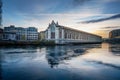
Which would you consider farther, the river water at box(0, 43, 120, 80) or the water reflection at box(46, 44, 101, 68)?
the water reflection at box(46, 44, 101, 68)

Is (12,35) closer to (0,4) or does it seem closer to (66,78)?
(0,4)

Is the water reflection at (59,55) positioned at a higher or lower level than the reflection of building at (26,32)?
lower

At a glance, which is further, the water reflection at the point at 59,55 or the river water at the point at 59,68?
the water reflection at the point at 59,55

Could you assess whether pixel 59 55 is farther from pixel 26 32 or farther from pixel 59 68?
pixel 26 32

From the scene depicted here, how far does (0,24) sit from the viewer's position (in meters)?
62.1

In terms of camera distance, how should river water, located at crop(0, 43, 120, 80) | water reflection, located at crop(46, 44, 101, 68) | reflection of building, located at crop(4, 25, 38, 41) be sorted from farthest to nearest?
reflection of building, located at crop(4, 25, 38, 41) < water reflection, located at crop(46, 44, 101, 68) < river water, located at crop(0, 43, 120, 80)

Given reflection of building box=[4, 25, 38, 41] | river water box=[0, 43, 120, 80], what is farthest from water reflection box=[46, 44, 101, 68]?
reflection of building box=[4, 25, 38, 41]

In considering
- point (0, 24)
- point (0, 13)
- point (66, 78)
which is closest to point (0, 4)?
point (0, 13)

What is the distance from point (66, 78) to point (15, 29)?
123 metres

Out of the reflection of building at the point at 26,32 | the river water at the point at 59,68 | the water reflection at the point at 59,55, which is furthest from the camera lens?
the reflection of building at the point at 26,32

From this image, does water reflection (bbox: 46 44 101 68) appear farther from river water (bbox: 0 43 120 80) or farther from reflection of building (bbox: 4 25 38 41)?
reflection of building (bbox: 4 25 38 41)

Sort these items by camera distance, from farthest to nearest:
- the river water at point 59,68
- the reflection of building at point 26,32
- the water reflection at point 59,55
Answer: the reflection of building at point 26,32, the water reflection at point 59,55, the river water at point 59,68

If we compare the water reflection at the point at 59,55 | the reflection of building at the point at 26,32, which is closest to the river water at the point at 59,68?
the water reflection at the point at 59,55

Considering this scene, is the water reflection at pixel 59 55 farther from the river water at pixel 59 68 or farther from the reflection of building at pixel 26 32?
the reflection of building at pixel 26 32
